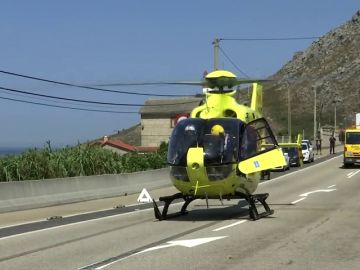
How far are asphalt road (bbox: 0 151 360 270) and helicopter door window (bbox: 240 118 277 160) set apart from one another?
1672mm

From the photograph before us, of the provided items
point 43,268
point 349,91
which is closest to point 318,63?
point 349,91

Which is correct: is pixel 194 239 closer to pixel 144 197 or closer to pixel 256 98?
pixel 256 98

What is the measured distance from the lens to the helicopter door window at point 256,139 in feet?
52.5

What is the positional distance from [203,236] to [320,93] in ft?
423

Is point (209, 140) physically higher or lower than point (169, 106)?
lower

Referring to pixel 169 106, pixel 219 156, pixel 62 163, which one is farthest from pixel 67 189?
pixel 169 106

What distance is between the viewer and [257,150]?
16594 millimetres

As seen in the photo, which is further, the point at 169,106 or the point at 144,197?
the point at 169,106

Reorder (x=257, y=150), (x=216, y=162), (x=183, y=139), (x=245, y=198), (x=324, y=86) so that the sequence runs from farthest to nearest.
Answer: (x=324, y=86) < (x=257, y=150) < (x=245, y=198) < (x=183, y=139) < (x=216, y=162)

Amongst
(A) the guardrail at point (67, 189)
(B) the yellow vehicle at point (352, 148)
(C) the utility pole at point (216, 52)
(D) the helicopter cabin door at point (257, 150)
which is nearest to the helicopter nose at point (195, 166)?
(D) the helicopter cabin door at point (257, 150)

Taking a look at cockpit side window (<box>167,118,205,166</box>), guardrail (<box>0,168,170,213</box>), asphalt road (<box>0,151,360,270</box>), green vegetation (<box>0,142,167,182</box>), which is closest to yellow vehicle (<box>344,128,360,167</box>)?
green vegetation (<box>0,142,167,182</box>)

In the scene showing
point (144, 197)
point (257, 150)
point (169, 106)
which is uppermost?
point (169, 106)

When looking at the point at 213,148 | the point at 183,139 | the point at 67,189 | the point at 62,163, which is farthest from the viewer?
the point at 62,163

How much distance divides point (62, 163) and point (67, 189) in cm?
248
